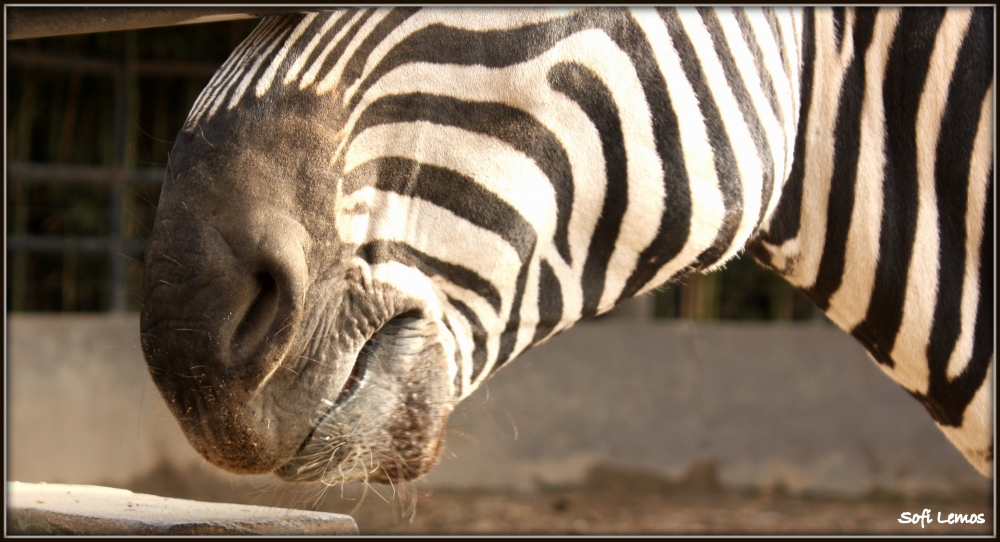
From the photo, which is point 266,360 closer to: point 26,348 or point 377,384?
point 377,384

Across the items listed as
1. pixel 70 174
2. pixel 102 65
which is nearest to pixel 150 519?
pixel 70 174

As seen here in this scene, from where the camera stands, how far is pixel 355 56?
110cm

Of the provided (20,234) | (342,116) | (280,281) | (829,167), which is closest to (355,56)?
(342,116)

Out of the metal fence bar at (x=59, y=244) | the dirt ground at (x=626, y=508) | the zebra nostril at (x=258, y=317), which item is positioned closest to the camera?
the zebra nostril at (x=258, y=317)

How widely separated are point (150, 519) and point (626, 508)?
3.98m

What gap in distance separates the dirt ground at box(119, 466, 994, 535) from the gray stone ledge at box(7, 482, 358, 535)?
9.54 ft

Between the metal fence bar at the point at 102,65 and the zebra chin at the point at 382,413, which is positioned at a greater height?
the metal fence bar at the point at 102,65

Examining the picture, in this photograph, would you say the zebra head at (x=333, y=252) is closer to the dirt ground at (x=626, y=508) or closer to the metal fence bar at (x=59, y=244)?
the dirt ground at (x=626, y=508)

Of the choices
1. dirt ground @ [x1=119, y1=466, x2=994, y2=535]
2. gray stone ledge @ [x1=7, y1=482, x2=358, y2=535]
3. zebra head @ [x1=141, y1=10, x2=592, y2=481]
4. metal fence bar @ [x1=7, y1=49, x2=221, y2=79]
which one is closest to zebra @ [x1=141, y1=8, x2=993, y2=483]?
zebra head @ [x1=141, y1=10, x2=592, y2=481]

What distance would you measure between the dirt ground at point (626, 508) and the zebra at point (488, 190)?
3.21 meters

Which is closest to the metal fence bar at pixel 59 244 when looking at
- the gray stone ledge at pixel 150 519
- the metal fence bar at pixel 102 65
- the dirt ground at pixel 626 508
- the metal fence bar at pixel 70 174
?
the metal fence bar at pixel 70 174

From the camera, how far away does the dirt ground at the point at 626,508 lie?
174 inches

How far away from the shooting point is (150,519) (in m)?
1.20

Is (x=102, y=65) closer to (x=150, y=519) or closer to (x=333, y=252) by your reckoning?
(x=150, y=519)
